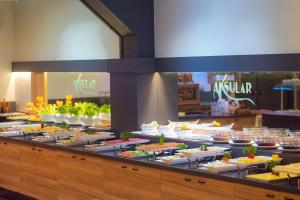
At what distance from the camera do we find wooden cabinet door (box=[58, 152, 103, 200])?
579cm

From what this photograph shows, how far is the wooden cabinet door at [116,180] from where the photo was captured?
5.41 metres

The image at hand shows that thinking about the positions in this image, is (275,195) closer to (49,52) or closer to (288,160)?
(288,160)

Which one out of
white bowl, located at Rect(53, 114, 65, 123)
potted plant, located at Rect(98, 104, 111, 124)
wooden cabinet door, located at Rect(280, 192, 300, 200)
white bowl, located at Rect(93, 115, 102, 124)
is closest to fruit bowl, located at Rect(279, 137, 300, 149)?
wooden cabinet door, located at Rect(280, 192, 300, 200)

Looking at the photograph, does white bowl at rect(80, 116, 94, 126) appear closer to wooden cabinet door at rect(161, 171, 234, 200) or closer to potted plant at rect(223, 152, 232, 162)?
wooden cabinet door at rect(161, 171, 234, 200)

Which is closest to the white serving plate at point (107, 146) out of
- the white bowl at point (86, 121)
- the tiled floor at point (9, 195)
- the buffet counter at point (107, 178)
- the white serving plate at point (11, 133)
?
the buffet counter at point (107, 178)

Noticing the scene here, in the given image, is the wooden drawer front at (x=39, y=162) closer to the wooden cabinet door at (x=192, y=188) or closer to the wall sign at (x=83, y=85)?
the wall sign at (x=83, y=85)

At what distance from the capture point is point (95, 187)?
19.1 ft

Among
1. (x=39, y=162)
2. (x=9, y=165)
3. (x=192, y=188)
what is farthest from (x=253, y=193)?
(x=9, y=165)

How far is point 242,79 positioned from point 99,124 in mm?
2240

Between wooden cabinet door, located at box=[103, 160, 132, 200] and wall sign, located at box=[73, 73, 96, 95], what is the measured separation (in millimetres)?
2201

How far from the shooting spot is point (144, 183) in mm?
5207

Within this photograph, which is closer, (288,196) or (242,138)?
(288,196)

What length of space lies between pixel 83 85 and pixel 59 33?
77cm

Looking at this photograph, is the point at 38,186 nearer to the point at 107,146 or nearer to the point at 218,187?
the point at 107,146
